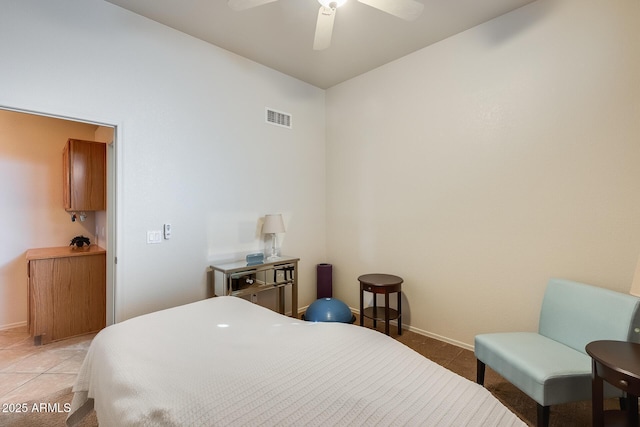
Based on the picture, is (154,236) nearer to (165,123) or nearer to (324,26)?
(165,123)

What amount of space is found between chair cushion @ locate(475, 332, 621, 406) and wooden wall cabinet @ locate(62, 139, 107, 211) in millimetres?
4250

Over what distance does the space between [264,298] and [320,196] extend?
1.55 meters

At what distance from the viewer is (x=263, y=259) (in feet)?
10.8

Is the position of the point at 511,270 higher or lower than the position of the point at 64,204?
lower

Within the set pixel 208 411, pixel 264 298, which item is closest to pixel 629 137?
pixel 208 411

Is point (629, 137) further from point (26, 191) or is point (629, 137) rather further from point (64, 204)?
point (26, 191)

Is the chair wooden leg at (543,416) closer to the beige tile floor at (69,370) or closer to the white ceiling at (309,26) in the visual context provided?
the beige tile floor at (69,370)

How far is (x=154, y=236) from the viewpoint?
2684mm

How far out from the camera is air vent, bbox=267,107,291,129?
11.7ft

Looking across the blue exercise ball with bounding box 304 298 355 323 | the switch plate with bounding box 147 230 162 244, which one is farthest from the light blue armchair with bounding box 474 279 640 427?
the switch plate with bounding box 147 230 162 244

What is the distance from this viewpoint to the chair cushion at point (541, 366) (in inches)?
64.0

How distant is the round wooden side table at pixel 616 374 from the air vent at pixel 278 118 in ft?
11.1

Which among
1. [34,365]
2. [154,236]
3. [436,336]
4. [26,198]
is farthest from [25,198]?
[436,336]

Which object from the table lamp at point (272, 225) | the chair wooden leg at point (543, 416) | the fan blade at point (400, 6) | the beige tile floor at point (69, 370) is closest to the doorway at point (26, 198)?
the beige tile floor at point (69, 370)
